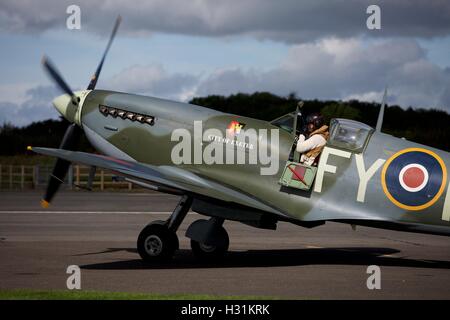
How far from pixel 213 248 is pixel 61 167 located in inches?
126

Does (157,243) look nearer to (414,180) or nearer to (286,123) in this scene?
(286,123)

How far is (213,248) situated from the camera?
13.5 m

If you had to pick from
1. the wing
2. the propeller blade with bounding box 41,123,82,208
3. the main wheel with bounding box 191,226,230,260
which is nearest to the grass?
the wing

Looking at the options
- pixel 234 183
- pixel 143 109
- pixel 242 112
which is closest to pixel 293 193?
→ pixel 234 183

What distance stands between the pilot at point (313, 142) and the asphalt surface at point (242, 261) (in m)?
1.76

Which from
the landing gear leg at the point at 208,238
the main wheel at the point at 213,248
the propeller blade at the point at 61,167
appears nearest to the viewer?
the landing gear leg at the point at 208,238

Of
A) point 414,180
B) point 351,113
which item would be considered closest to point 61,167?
point 414,180

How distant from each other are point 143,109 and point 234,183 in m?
2.14

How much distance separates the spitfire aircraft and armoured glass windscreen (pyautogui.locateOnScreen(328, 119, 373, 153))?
0.05 ft

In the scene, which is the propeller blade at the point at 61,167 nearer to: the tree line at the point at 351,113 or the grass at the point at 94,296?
the grass at the point at 94,296

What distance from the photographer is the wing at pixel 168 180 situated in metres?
11.7

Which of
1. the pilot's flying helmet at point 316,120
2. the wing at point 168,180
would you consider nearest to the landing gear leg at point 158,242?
the wing at point 168,180

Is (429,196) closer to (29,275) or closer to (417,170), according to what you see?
(417,170)

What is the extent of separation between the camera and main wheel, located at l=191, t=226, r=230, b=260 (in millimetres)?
13320
